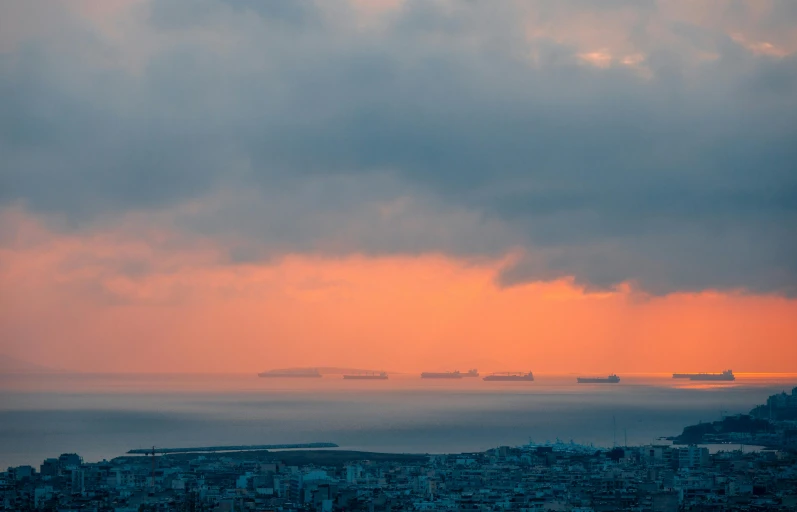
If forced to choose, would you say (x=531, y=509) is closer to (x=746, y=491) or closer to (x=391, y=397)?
(x=746, y=491)

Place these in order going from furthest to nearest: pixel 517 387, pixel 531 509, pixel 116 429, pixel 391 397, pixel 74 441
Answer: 1. pixel 517 387
2. pixel 391 397
3. pixel 116 429
4. pixel 74 441
5. pixel 531 509

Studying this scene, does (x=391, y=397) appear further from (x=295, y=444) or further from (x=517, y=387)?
(x=295, y=444)

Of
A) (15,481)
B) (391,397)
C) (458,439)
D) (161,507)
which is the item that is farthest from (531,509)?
(391,397)

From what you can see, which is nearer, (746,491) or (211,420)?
(746,491)

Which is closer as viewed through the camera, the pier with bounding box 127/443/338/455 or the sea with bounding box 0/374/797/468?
the pier with bounding box 127/443/338/455

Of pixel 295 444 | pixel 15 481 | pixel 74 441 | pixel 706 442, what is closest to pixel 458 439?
pixel 295 444

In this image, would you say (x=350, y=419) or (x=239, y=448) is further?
(x=350, y=419)

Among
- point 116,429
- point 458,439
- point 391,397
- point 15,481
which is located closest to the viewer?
point 15,481

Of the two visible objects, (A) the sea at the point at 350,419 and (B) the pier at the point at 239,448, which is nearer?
(B) the pier at the point at 239,448
